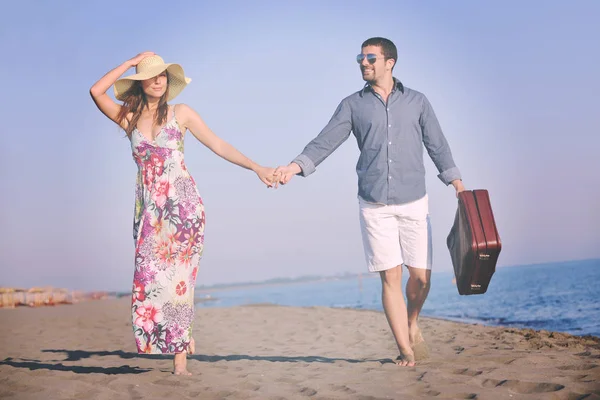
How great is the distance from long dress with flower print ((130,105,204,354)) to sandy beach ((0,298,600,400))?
0.34 meters

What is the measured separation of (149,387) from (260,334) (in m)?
4.24

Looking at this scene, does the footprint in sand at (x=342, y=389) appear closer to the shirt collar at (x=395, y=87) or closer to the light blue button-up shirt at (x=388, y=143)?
the light blue button-up shirt at (x=388, y=143)

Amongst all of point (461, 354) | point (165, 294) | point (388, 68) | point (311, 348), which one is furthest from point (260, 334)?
point (388, 68)

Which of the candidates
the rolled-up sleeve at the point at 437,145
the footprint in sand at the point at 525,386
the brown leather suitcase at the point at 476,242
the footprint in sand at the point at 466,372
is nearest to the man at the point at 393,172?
the rolled-up sleeve at the point at 437,145

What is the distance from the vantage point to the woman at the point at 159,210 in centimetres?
410

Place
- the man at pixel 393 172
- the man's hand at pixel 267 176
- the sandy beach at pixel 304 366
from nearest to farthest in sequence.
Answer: the sandy beach at pixel 304 366, the man at pixel 393 172, the man's hand at pixel 267 176

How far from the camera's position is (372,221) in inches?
172

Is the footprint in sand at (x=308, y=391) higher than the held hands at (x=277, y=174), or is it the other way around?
the held hands at (x=277, y=174)

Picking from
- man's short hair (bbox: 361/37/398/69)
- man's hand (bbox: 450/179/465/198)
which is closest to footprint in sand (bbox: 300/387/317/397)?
man's hand (bbox: 450/179/465/198)

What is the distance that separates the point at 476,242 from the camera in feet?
13.3

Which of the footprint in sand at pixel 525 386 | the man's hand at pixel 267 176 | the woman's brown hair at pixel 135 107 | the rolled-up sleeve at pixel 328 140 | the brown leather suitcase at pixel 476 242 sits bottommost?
the footprint in sand at pixel 525 386

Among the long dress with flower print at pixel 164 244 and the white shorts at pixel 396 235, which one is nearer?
the long dress with flower print at pixel 164 244

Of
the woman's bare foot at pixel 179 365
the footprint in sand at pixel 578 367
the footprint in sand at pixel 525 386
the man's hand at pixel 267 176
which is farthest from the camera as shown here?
the man's hand at pixel 267 176

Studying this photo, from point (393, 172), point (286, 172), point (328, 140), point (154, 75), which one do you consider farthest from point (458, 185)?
point (154, 75)
